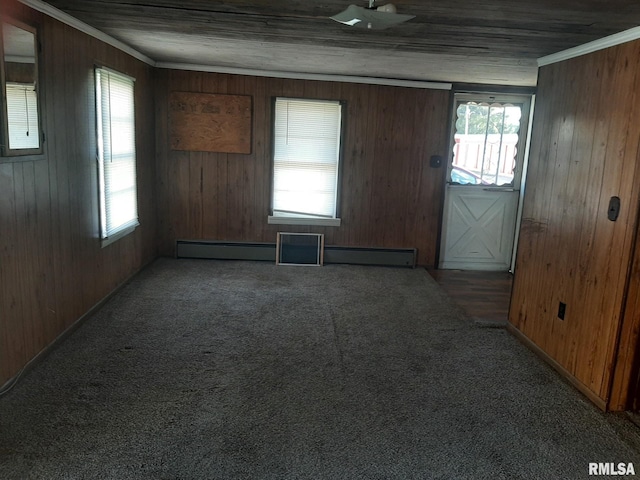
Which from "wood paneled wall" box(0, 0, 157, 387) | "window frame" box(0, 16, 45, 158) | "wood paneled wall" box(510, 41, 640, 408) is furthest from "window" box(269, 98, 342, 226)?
"window frame" box(0, 16, 45, 158)

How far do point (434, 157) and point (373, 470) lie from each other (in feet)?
14.1

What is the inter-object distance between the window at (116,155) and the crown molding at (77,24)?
0.24 metres

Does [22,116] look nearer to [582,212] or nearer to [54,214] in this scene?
[54,214]

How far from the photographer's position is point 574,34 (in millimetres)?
2871

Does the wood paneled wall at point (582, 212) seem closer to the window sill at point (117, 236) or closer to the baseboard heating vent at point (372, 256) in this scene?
the baseboard heating vent at point (372, 256)

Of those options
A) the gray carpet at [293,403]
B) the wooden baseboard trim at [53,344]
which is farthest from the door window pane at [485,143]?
the wooden baseboard trim at [53,344]

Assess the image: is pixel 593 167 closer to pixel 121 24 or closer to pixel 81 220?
pixel 121 24

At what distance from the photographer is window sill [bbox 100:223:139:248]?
4027 millimetres

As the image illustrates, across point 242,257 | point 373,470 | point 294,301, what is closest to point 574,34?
point 373,470

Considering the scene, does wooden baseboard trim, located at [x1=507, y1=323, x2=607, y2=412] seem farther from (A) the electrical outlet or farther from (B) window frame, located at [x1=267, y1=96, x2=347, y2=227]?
(B) window frame, located at [x1=267, y1=96, x2=347, y2=227]

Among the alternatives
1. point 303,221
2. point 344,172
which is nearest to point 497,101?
point 344,172

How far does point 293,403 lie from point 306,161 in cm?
353

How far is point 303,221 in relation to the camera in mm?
5859

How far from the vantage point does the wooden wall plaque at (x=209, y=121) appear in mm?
5523
